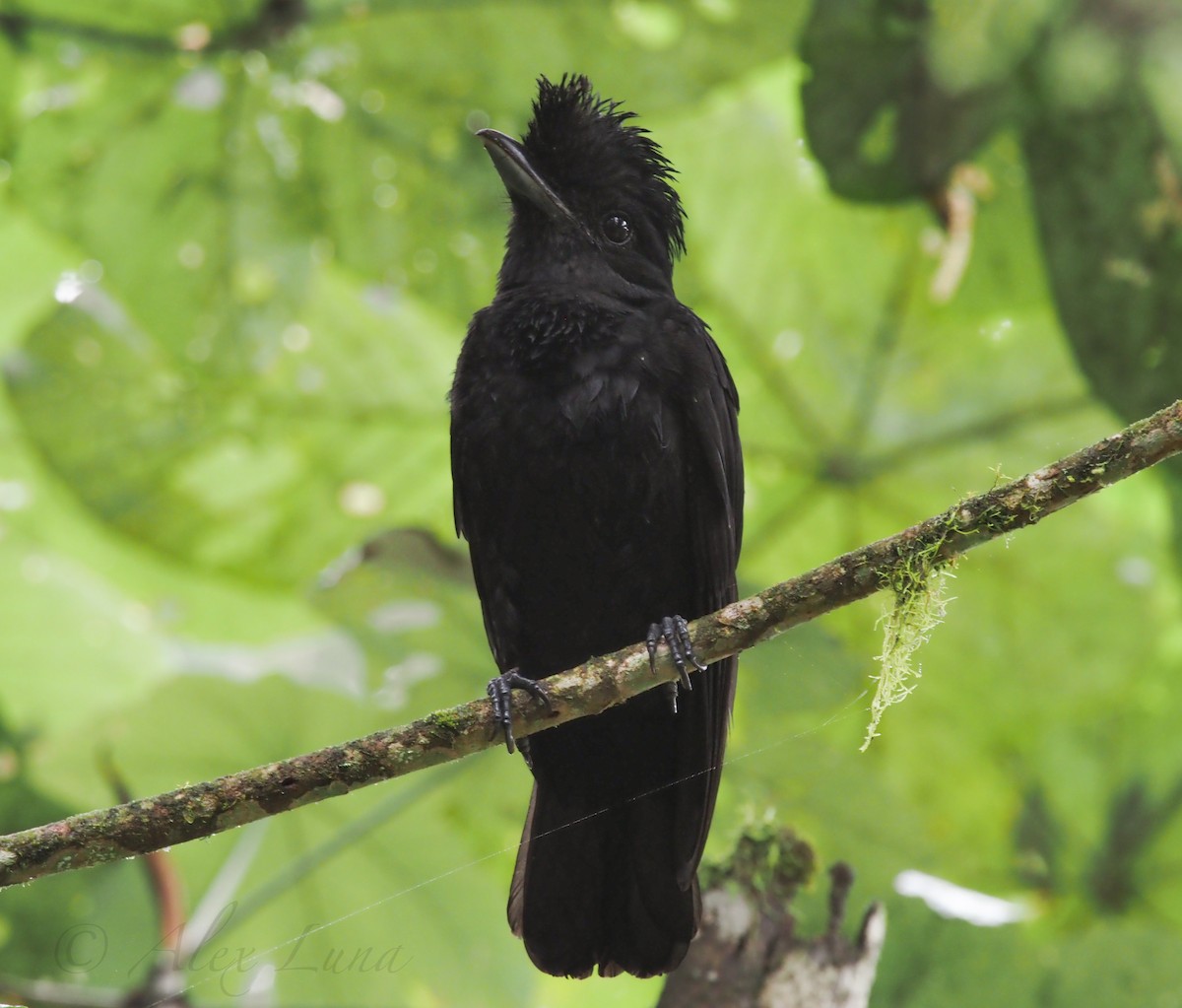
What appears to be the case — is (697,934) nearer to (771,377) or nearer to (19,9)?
(771,377)

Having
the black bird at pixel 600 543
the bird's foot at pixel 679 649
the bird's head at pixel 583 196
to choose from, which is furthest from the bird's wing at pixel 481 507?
the bird's foot at pixel 679 649

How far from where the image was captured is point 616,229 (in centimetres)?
301

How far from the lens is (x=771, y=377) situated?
4.22 metres

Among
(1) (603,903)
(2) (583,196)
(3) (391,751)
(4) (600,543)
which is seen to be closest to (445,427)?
(2) (583,196)

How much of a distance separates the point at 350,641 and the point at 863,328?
1896 millimetres

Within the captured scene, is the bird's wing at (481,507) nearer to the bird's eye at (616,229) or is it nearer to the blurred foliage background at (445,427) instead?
the bird's eye at (616,229)

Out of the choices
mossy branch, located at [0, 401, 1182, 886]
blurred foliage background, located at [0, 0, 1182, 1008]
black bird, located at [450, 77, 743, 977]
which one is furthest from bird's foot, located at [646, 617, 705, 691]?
blurred foliage background, located at [0, 0, 1182, 1008]

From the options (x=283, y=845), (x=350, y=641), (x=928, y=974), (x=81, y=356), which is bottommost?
(x=928, y=974)

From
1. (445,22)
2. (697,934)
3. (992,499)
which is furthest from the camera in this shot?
(445,22)

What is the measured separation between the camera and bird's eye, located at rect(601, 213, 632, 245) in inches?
118

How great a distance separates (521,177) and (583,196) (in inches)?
6.9

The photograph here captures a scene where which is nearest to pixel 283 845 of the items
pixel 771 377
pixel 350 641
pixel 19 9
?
pixel 350 641

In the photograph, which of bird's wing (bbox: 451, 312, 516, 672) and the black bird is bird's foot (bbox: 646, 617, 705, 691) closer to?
the black bird

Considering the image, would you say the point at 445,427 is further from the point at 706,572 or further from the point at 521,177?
the point at 706,572
